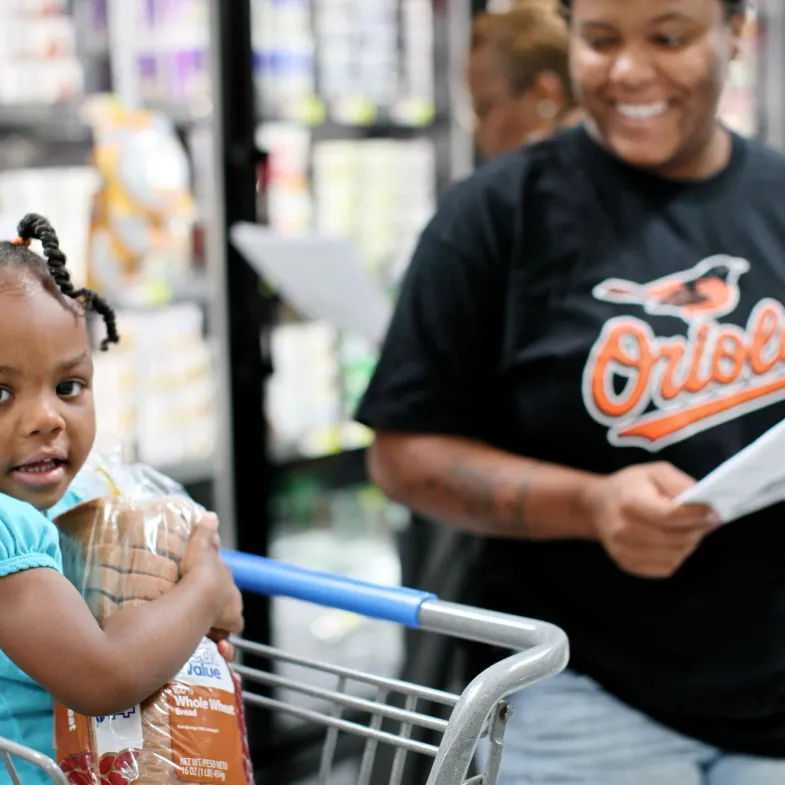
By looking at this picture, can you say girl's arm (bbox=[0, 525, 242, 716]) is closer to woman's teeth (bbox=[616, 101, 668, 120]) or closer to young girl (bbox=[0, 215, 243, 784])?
young girl (bbox=[0, 215, 243, 784])

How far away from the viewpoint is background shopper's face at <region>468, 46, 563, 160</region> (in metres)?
2.39

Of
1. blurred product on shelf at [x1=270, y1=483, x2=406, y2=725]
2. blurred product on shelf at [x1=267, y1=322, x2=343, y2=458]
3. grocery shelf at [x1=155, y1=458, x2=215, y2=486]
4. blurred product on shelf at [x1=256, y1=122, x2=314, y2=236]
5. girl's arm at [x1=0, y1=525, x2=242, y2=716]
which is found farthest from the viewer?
blurred product on shelf at [x1=270, y1=483, x2=406, y2=725]

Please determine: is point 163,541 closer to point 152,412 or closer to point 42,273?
point 42,273

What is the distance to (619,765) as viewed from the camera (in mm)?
1474

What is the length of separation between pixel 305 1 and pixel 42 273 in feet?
8.12

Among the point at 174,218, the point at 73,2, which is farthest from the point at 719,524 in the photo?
the point at 73,2

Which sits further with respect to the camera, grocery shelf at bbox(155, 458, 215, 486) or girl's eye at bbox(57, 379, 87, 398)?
grocery shelf at bbox(155, 458, 215, 486)

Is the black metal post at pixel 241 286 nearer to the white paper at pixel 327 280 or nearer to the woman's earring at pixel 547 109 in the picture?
the white paper at pixel 327 280

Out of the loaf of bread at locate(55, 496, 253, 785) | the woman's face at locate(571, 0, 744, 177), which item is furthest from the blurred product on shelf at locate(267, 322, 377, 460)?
the loaf of bread at locate(55, 496, 253, 785)

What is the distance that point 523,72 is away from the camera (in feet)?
7.77

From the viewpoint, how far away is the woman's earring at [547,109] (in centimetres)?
238

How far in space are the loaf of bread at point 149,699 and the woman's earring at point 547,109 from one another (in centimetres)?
143

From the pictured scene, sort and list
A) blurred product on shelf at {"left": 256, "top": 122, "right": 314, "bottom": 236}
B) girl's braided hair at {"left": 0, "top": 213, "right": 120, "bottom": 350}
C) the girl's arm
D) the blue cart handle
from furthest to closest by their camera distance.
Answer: blurred product on shelf at {"left": 256, "top": 122, "right": 314, "bottom": 236}
the blue cart handle
girl's braided hair at {"left": 0, "top": 213, "right": 120, "bottom": 350}
the girl's arm

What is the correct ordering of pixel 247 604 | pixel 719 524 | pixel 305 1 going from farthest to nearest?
pixel 305 1 < pixel 247 604 < pixel 719 524
